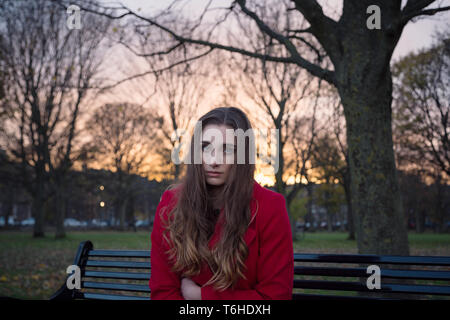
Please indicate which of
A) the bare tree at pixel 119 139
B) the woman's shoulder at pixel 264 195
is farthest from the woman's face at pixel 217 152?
the bare tree at pixel 119 139

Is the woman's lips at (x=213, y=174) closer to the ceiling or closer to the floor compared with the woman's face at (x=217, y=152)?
closer to the floor

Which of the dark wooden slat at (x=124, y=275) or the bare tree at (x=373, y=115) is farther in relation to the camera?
the bare tree at (x=373, y=115)

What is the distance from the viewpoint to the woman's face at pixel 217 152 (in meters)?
2.17

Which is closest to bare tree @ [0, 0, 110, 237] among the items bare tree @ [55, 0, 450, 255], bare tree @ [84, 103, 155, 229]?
bare tree @ [84, 103, 155, 229]

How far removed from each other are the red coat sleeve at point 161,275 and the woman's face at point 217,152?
Answer: 45 cm

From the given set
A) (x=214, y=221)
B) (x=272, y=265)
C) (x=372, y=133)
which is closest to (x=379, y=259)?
(x=272, y=265)

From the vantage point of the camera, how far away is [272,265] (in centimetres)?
212

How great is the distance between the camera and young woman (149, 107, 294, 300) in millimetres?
2107

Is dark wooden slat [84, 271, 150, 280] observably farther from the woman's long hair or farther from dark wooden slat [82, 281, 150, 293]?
the woman's long hair

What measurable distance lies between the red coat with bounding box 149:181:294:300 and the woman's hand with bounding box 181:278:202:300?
0.11ft

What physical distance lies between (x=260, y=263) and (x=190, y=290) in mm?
435

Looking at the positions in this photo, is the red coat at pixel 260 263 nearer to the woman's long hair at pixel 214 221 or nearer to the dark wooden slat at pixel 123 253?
the woman's long hair at pixel 214 221

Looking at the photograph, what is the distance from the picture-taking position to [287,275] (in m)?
2.13
